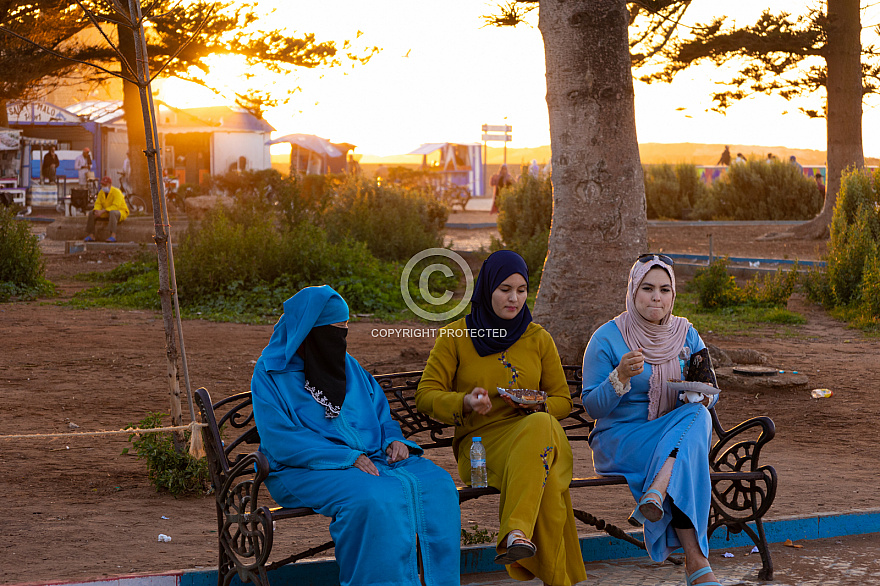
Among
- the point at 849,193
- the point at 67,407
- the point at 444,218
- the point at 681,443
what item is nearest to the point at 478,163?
the point at 444,218

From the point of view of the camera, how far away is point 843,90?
19.0 meters

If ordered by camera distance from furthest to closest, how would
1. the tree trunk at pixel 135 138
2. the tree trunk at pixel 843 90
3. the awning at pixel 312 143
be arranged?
the awning at pixel 312 143
the tree trunk at pixel 135 138
the tree trunk at pixel 843 90

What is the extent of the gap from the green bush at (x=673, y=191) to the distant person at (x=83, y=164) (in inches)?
695

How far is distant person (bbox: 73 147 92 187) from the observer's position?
28.5m

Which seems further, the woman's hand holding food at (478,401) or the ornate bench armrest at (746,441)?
the ornate bench armrest at (746,441)

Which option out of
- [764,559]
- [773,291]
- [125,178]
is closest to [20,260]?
[773,291]

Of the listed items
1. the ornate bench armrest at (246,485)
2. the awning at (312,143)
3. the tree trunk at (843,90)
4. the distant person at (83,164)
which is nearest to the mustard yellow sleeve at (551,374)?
the ornate bench armrest at (246,485)

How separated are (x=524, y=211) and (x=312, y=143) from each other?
21.7m

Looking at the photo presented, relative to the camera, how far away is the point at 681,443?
3.44m

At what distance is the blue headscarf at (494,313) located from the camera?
3676mm

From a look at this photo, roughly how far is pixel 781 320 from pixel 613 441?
26.9 ft

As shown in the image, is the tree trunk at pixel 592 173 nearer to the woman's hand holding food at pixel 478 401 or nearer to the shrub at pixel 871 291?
the woman's hand holding food at pixel 478 401

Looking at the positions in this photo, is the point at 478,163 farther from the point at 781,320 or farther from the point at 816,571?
the point at 816,571

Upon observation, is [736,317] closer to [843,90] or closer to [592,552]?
[592,552]
